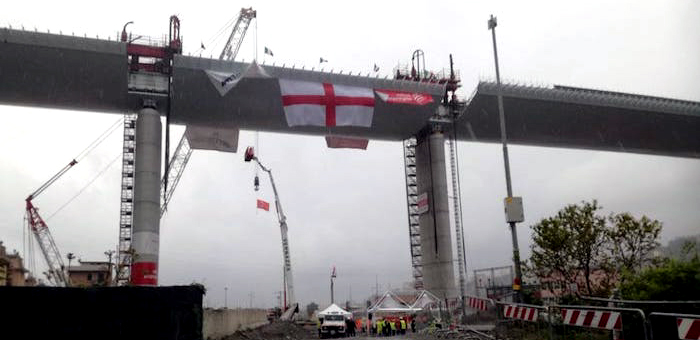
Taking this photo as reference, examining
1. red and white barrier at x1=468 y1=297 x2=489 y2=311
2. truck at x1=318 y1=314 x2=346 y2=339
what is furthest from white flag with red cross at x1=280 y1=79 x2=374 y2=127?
red and white barrier at x1=468 y1=297 x2=489 y2=311

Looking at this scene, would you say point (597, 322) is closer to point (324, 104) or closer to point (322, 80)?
point (324, 104)

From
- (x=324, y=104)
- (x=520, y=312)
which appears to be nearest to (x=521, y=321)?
(x=520, y=312)

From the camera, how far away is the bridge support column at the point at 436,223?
63531 millimetres

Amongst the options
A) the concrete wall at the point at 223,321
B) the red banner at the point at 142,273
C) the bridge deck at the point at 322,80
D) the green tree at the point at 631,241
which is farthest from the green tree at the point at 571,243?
the red banner at the point at 142,273

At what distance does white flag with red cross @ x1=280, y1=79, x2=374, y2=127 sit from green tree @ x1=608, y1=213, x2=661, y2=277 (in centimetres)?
2344

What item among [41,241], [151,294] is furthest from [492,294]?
[41,241]

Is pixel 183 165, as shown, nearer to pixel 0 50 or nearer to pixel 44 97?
pixel 44 97

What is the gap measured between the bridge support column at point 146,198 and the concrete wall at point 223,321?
8724 mm

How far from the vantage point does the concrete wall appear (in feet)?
93.6

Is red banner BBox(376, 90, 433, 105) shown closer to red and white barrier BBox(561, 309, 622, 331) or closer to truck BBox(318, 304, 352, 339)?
truck BBox(318, 304, 352, 339)

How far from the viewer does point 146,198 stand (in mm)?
50781

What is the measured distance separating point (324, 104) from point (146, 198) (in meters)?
16.0

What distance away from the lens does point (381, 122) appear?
206 feet

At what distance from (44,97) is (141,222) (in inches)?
532
